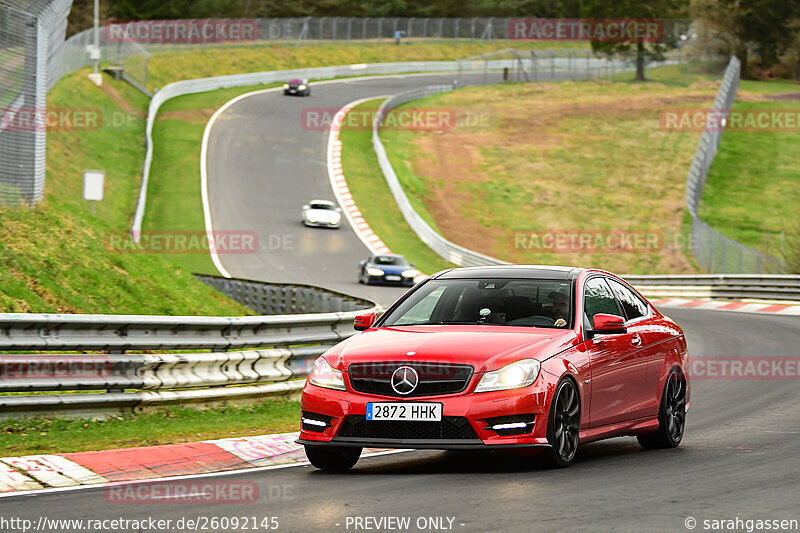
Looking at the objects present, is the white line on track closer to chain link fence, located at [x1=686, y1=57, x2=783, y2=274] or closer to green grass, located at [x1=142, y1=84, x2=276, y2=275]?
A: green grass, located at [x1=142, y1=84, x2=276, y2=275]

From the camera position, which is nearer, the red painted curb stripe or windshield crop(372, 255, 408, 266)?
the red painted curb stripe

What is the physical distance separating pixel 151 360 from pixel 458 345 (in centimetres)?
383

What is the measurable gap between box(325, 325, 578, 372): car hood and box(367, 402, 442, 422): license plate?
32 cm

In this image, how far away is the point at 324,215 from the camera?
49.4m

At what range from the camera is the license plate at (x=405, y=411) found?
8328mm

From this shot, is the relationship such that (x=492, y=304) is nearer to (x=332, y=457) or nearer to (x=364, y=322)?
(x=364, y=322)

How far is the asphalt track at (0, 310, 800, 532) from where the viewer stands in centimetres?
687

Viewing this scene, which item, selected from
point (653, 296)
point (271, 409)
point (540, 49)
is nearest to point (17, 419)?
point (271, 409)

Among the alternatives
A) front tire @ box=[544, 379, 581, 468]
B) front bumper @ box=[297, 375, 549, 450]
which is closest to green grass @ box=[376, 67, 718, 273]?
front tire @ box=[544, 379, 581, 468]

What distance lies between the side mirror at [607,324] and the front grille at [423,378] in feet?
4.55

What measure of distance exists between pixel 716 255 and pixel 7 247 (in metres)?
29.9

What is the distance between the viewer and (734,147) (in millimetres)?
68500

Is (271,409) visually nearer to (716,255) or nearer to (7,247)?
(7,247)
